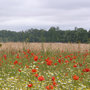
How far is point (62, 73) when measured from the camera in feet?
18.1

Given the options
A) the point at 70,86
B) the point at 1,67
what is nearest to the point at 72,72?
the point at 70,86

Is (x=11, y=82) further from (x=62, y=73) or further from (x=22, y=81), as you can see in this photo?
(x=62, y=73)

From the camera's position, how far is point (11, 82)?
448cm

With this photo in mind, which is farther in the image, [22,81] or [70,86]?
[22,81]

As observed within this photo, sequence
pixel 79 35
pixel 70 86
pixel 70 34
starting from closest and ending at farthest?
pixel 70 86 → pixel 79 35 → pixel 70 34

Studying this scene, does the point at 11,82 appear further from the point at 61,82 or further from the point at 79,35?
the point at 79,35

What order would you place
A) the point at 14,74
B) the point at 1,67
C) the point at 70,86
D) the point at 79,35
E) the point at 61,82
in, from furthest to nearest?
1. the point at 79,35
2. the point at 1,67
3. the point at 14,74
4. the point at 61,82
5. the point at 70,86

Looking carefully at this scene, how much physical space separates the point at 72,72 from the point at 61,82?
112cm

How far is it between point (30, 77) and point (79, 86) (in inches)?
49.4

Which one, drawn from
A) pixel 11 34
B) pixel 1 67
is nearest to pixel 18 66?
pixel 1 67

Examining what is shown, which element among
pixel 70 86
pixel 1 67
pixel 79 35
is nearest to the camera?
pixel 70 86

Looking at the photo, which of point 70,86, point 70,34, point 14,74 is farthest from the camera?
point 70,34

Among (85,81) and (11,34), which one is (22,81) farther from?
(11,34)

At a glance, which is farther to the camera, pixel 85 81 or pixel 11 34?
pixel 11 34
